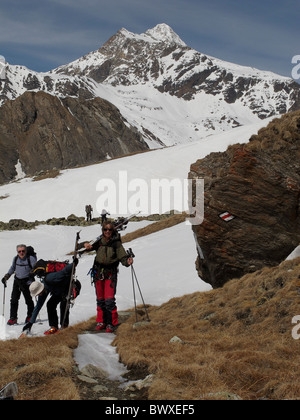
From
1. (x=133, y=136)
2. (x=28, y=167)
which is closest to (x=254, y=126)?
(x=28, y=167)

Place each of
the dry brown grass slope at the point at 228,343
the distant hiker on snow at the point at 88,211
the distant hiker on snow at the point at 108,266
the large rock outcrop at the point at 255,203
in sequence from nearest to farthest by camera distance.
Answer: the dry brown grass slope at the point at 228,343 → the distant hiker on snow at the point at 108,266 → the large rock outcrop at the point at 255,203 → the distant hiker on snow at the point at 88,211

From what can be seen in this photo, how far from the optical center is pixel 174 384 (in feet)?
20.6

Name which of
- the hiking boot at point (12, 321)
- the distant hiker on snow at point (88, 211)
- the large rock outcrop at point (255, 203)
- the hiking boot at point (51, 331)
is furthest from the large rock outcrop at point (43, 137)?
→ the hiking boot at point (51, 331)

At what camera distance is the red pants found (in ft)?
35.8

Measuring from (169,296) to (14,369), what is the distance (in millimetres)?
9637

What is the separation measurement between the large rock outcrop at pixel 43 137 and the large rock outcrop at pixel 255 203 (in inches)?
5450

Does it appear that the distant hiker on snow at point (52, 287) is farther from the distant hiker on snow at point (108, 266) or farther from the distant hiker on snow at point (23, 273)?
the distant hiker on snow at point (23, 273)

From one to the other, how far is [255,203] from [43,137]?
151 meters

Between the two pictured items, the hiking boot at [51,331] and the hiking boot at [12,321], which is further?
the hiking boot at [12,321]

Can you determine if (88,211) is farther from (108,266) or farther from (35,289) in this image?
(35,289)

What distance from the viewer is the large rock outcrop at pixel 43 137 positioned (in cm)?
15062

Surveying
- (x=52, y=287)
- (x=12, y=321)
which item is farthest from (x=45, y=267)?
(x=12, y=321)

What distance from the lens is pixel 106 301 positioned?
1096 centimetres

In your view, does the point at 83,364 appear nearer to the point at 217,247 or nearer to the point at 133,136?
the point at 217,247
